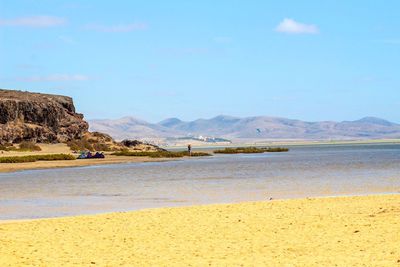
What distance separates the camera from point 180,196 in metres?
32.7

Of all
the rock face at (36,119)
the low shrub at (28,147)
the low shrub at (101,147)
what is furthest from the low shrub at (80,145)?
the low shrub at (28,147)

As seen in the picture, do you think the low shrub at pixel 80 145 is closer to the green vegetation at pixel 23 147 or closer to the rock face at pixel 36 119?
the rock face at pixel 36 119

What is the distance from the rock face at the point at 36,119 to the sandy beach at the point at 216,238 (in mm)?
80283

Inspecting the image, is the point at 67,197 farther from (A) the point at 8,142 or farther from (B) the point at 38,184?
(A) the point at 8,142

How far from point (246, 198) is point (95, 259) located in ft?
53.3

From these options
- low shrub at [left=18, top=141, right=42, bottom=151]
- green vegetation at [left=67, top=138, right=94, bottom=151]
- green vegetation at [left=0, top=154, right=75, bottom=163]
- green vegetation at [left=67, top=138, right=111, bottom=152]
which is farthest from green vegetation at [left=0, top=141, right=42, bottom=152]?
green vegetation at [left=0, top=154, right=75, bottom=163]

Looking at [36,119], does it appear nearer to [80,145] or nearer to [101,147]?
[80,145]

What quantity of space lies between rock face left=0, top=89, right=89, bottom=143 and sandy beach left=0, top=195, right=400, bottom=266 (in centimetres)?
8028

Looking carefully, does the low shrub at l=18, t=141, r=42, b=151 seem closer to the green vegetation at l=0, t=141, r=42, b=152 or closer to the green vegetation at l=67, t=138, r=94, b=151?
the green vegetation at l=0, t=141, r=42, b=152

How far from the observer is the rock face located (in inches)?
4008

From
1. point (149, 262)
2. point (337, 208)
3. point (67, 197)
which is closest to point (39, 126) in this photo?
point (67, 197)

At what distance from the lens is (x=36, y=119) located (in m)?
110

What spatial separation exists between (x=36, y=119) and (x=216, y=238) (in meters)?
Answer: 96.9

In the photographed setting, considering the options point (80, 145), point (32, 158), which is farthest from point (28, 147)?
point (32, 158)
